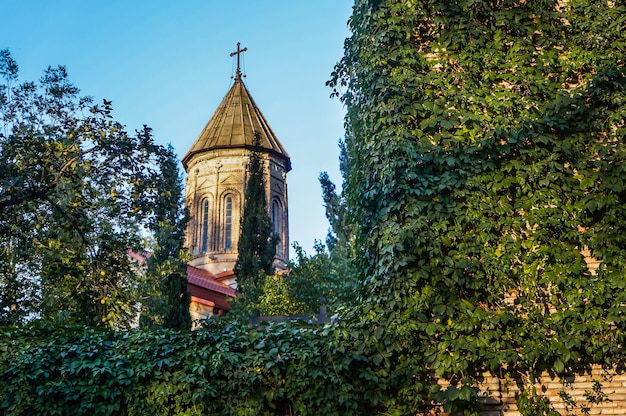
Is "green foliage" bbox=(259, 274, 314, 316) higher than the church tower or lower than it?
lower

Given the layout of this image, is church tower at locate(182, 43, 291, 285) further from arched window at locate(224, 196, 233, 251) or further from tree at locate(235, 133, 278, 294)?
tree at locate(235, 133, 278, 294)

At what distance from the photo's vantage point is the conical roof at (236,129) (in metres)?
42.1

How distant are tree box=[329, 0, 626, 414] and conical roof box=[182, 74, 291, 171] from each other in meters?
34.2

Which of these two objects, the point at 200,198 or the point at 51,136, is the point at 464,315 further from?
the point at 200,198

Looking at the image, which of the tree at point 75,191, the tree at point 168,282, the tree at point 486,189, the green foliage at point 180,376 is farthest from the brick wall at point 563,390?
the tree at point 168,282

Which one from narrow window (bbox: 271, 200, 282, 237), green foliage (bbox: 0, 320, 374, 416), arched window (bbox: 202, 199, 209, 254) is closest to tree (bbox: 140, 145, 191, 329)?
green foliage (bbox: 0, 320, 374, 416)

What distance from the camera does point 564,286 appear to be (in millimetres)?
→ 6305

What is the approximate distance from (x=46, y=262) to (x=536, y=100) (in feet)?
32.5

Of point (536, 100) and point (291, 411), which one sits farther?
point (536, 100)

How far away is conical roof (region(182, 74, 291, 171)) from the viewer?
138 ft

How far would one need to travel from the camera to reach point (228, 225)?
39.6 metres

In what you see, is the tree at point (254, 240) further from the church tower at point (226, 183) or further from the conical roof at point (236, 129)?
the conical roof at point (236, 129)

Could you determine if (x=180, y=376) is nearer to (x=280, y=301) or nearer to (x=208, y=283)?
(x=280, y=301)

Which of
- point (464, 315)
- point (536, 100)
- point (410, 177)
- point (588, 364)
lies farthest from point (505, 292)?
point (536, 100)
